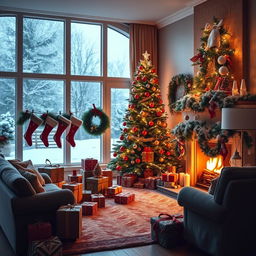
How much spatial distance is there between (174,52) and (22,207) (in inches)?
205

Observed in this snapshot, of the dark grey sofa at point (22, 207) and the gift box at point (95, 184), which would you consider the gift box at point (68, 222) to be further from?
the gift box at point (95, 184)

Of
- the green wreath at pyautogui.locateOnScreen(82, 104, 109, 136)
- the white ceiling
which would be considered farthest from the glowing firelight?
the white ceiling

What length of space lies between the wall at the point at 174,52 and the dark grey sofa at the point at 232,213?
411 cm

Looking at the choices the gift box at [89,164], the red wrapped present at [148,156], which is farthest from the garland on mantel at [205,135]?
the gift box at [89,164]

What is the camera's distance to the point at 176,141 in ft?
21.8

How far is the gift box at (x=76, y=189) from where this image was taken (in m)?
5.31

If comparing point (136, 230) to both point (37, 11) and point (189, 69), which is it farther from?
point (37, 11)

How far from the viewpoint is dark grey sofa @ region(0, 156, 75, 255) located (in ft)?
11.8

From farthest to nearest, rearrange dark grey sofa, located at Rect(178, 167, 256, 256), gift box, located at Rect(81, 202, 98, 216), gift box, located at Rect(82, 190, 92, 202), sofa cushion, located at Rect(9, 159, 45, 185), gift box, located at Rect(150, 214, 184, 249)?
gift box, located at Rect(82, 190, 92, 202) → gift box, located at Rect(81, 202, 98, 216) → sofa cushion, located at Rect(9, 159, 45, 185) → gift box, located at Rect(150, 214, 184, 249) → dark grey sofa, located at Rect(178, 167, 256, 256)

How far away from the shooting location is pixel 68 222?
3807 mm

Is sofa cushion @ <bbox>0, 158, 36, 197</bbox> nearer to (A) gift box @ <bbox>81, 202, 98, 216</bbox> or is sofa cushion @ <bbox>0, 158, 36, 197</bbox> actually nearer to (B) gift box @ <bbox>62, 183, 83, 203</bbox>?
(A) gift box @ <bbox>81, 202, 98, 216</bbox>

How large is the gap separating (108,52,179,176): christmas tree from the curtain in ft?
2.35

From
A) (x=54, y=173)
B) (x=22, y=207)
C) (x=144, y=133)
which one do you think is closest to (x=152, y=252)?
(x=22, y=207)

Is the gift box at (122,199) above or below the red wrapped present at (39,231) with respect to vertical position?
below
